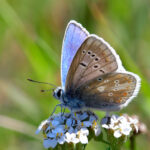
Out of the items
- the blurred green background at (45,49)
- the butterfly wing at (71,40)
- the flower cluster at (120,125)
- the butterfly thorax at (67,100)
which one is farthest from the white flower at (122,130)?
the blurred green background at (45,49)

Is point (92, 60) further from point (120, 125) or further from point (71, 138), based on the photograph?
point (71, 138)

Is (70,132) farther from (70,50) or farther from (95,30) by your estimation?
(95,30)

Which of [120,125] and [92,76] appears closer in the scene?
[120,125]

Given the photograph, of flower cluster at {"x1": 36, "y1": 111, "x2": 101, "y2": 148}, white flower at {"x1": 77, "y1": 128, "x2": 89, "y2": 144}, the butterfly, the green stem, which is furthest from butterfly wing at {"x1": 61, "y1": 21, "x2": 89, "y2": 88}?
the green stem

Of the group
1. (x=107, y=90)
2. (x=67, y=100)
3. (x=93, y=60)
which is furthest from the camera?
(x=67, y=100)

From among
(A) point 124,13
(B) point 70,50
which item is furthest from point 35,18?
(B) point 70,50

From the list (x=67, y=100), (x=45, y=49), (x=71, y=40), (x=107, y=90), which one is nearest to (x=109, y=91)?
(x=107, y=90)

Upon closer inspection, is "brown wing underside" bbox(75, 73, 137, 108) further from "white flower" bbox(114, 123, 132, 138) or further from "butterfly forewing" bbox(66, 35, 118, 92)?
"white flower" bbox(114, 123, 132, 138)
